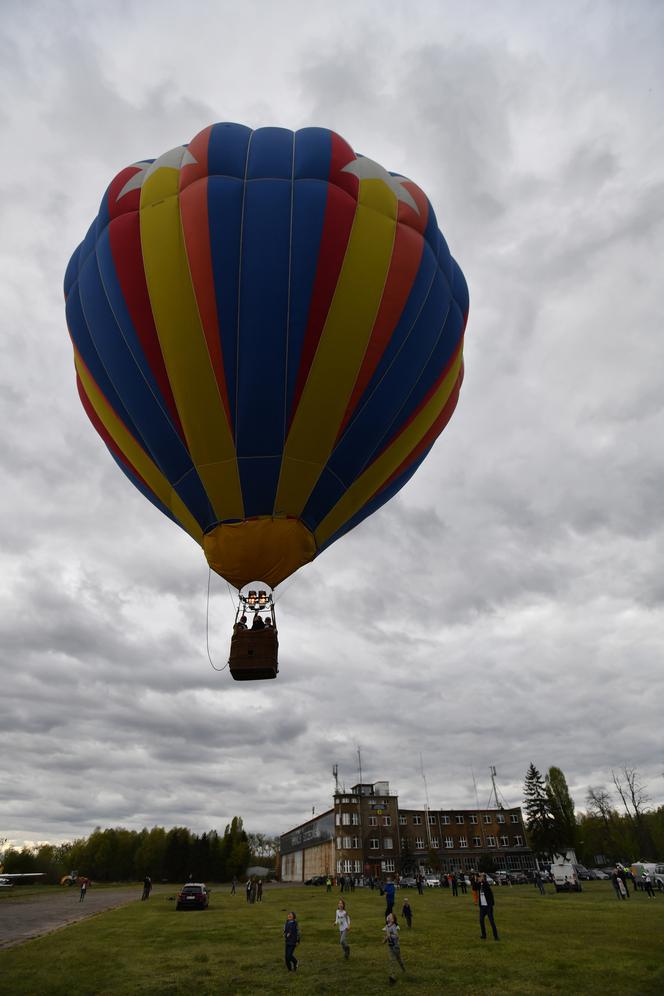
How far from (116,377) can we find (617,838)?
279 feet

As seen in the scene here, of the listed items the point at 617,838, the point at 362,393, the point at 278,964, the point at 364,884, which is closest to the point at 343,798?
the point at 364,884

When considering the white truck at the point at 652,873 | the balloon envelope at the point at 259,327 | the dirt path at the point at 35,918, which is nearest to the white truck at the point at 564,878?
the white truck at the point at 652,873

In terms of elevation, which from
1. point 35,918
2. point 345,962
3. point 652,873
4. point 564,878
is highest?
point 564,878

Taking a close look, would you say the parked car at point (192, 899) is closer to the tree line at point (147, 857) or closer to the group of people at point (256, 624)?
the group of people at point (256, 624)

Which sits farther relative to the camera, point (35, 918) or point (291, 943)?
point (35, 918)

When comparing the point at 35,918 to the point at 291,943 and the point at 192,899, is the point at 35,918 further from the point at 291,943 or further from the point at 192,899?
the point at 291,943

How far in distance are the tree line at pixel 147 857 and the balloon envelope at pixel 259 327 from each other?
7439cm

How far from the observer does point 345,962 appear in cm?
1130

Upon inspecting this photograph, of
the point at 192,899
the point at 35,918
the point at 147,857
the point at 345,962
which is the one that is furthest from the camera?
the point at 147,857

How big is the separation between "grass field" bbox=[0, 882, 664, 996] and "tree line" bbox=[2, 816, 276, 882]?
63972mm

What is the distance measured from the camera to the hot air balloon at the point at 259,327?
1120 centimetres

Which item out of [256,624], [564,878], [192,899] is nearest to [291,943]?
[256,624]

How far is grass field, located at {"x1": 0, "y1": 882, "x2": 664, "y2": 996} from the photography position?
9398 millimetres

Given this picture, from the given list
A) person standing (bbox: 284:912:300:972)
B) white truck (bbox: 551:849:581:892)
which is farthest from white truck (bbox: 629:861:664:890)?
person standing (bbox: 284:912:300:972)
